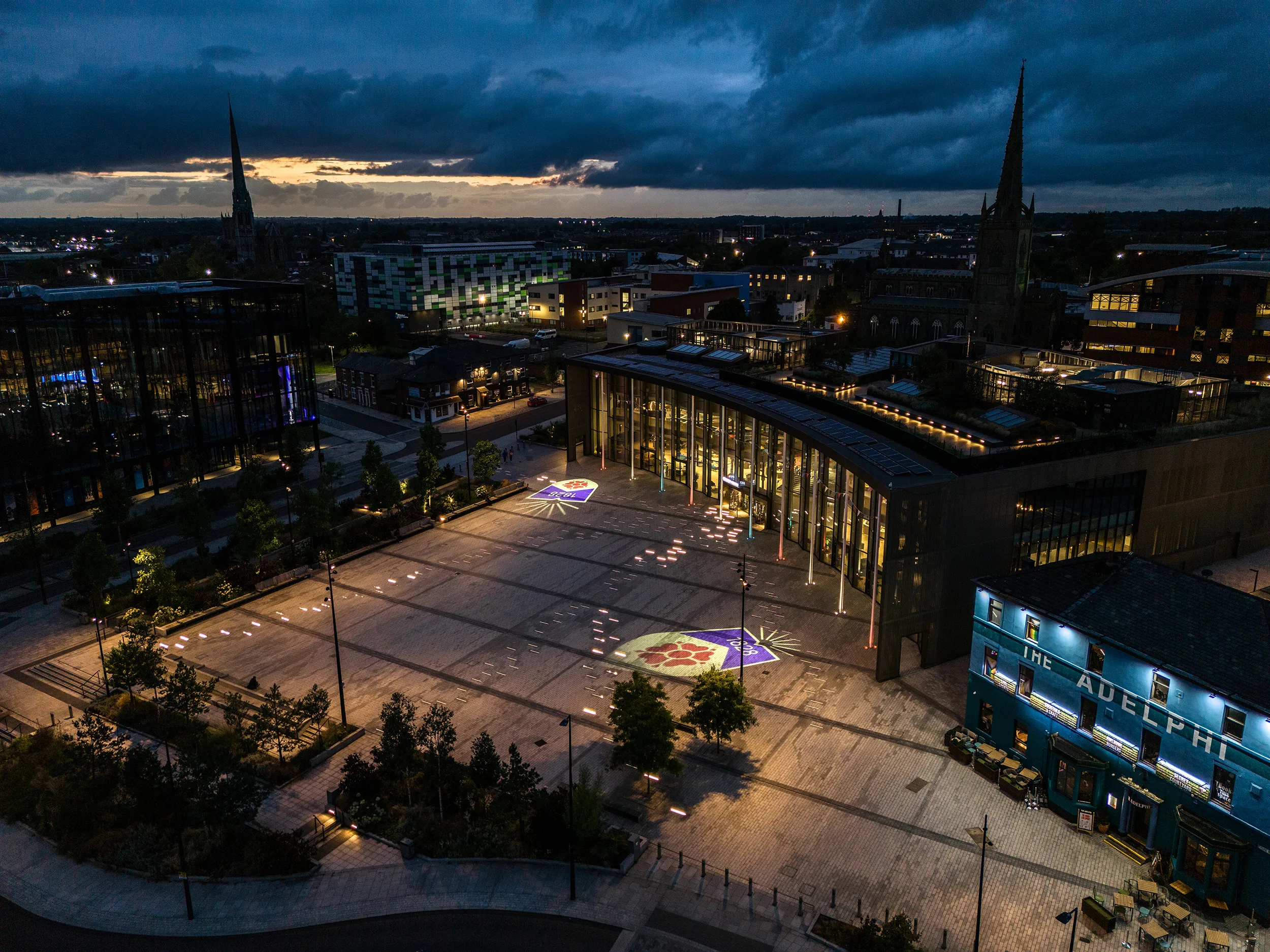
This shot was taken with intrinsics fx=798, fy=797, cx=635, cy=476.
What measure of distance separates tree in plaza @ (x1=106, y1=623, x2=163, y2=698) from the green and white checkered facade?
11633cm

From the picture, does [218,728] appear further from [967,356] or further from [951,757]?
[967,356]

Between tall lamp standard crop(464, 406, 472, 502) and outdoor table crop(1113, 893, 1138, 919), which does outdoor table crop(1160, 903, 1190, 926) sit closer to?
outdoor table crop(1113, 893, 1138, 919)

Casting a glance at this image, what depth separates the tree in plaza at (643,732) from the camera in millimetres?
29078

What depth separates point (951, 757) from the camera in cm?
3147

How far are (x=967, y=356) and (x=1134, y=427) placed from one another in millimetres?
17999

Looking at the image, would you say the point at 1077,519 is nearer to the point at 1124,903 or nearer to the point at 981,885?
the point at 1124,903

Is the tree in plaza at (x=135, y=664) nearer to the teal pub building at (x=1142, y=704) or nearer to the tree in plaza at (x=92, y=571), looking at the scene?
the tree in plaza at (x=92, y=571)

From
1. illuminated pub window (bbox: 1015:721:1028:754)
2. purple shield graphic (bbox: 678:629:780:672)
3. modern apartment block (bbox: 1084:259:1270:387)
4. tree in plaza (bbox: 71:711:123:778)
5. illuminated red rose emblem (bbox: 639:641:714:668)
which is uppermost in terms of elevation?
modern apartment block (bbox: 1084:259:1270:387)

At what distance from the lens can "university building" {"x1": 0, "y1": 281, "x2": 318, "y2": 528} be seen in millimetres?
54219

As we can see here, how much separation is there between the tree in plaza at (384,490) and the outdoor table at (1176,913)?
4661 centimetres

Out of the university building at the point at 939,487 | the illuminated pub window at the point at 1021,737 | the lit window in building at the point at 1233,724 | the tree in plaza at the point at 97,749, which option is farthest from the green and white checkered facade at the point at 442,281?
the lit window in building at the point at 1233,724

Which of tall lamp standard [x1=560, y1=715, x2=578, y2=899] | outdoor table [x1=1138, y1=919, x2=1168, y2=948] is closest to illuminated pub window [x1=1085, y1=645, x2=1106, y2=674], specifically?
outdoor table [x1=1138, y1=919, x2=1168, y2=948]

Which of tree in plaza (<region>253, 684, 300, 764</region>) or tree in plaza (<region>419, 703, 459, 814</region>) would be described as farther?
tree in plaza (<region>253, 684, 300, 764</region>)

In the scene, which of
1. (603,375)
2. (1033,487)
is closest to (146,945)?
(1033,487)
